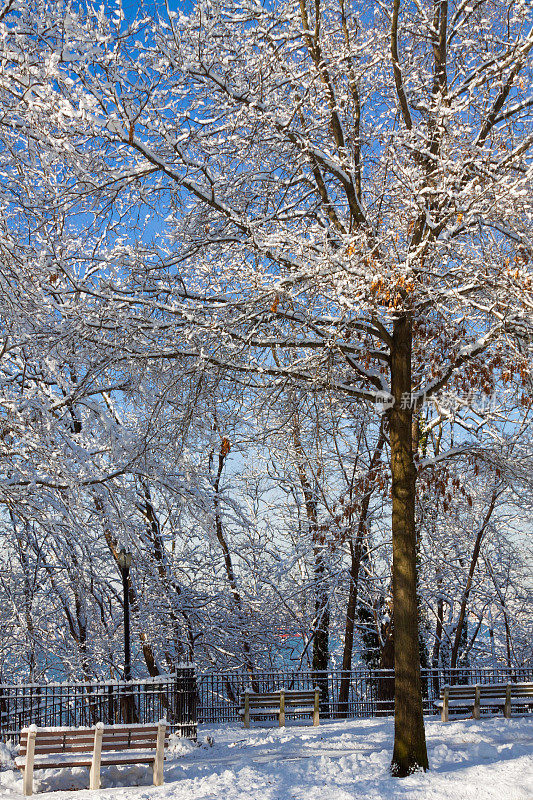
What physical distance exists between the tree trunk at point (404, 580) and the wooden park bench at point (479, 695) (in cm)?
649

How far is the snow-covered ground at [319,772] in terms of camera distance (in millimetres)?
8031

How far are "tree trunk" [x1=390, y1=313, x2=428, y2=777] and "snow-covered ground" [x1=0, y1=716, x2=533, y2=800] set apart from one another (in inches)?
14.0

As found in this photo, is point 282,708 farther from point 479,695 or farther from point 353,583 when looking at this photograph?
point 353,583

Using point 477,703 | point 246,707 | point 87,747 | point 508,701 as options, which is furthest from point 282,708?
point 87,747

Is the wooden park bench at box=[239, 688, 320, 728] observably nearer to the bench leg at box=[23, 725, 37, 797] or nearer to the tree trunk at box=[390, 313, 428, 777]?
the tree trunk at box=[390, 313, 428, 777]

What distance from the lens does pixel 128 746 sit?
9.19 m

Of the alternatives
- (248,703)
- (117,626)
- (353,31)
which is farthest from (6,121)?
(117,626)

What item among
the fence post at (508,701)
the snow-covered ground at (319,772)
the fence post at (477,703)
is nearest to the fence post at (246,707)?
the snow-covered ground at (319,772)

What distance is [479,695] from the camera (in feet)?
50.8

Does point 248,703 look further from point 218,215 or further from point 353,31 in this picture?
point 353,31

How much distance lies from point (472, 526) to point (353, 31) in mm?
17296

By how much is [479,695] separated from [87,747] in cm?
972

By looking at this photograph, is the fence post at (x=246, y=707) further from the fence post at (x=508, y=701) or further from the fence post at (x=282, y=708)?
the fence post at (x=508, y=701)

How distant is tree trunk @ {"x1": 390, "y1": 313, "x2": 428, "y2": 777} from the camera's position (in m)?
8.97
